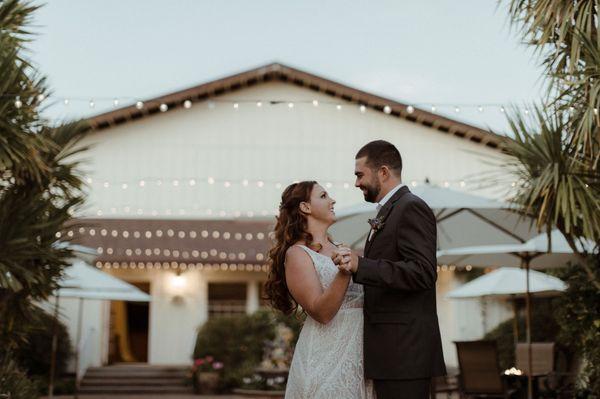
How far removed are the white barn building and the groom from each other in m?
16.4

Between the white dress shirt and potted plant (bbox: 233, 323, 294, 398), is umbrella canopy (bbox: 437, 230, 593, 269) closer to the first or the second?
potted plant (bbox: 233, 323, 294, 398)

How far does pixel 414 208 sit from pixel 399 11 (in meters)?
15.6

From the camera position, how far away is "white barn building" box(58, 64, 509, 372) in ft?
67.6

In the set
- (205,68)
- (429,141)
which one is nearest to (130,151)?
(205,68)

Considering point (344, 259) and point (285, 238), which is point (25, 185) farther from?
point (344, 259)

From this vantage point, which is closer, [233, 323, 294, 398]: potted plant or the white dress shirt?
the white dress shirt

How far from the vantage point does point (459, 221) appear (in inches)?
446

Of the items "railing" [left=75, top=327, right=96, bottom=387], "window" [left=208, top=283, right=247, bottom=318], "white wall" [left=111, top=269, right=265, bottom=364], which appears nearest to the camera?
"railing" [left=75, top=327, right=96, bottom=387]

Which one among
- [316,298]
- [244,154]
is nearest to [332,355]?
[316,298]

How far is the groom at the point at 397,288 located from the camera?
12.3 feet

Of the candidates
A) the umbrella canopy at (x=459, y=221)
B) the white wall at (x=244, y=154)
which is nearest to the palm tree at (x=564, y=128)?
the umbrella canopy at (x=459, y=221)

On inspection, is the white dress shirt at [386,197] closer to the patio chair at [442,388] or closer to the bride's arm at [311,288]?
the bride's arm at [311,288]

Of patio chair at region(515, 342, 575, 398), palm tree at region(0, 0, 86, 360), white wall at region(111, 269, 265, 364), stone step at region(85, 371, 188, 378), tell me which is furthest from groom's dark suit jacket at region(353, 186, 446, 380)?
white wall at region(111, 269, 265, 364)

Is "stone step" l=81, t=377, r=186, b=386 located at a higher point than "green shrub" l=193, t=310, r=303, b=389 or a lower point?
lower
